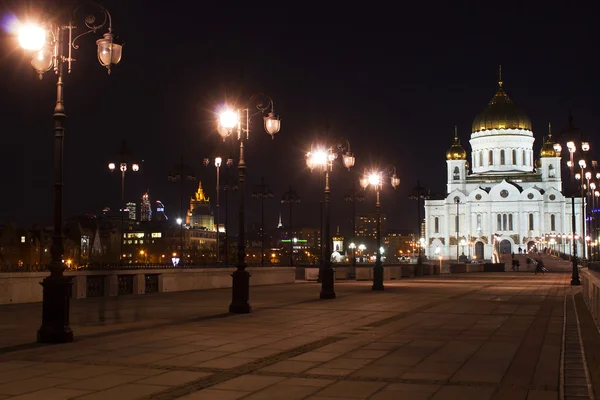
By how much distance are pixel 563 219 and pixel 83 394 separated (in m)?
155

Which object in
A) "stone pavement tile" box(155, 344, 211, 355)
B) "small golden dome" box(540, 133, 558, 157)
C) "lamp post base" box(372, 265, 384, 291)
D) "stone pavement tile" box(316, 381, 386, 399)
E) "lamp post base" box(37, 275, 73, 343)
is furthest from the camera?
"small golden dome" box(540, 133, 558, 157)

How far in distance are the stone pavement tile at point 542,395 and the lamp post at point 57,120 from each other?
8.27m

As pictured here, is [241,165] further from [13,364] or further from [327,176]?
[13,364]

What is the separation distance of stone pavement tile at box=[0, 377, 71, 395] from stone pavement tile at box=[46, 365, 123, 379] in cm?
25

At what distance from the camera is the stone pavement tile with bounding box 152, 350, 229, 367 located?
38.7 feet

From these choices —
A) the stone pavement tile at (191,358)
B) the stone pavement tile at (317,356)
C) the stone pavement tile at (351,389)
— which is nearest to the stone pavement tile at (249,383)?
the stone pavement tile at (351,389)

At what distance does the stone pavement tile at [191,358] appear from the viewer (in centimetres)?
1180

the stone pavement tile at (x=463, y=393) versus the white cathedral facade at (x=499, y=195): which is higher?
the white cathedral facade at (x=499, y=195)

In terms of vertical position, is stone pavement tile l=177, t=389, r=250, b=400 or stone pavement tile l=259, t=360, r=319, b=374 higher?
stone pavement tile l=259, t=360, r=319, b=374

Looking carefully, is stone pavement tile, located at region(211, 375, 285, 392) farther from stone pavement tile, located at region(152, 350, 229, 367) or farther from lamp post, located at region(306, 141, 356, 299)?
A: lamp post, located at region(306, 141, 356, 299)

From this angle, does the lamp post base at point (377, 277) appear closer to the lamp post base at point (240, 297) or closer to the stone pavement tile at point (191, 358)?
the lamp post base at point (240, 297)

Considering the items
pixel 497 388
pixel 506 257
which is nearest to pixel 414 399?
pixel 497 388

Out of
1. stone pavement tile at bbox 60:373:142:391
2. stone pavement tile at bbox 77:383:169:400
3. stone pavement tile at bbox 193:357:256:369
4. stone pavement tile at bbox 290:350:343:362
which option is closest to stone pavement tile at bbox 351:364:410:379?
stone pavement tile at bbox 290:350:343:362

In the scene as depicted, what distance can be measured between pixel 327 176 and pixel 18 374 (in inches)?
811
